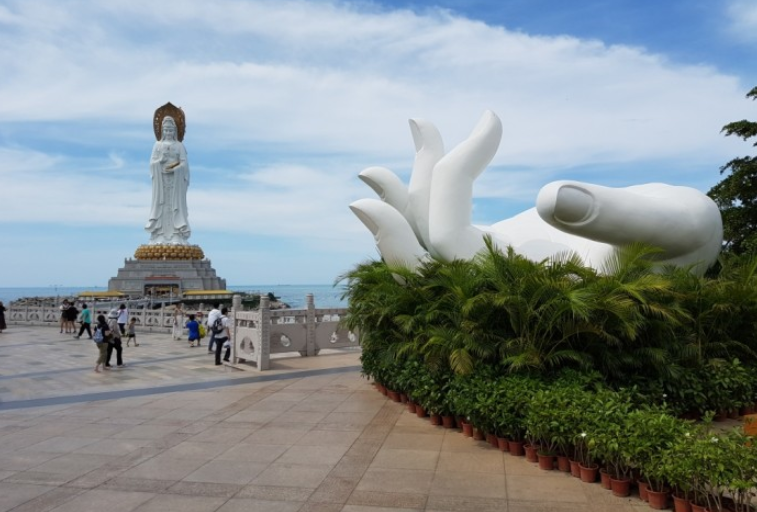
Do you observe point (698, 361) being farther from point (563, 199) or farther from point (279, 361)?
point (279, 361)

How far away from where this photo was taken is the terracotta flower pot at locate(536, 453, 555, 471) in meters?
5.21

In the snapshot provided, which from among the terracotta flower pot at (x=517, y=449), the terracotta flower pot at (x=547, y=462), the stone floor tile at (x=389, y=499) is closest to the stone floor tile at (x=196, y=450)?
the stone floor tile at (x=389, y=499)

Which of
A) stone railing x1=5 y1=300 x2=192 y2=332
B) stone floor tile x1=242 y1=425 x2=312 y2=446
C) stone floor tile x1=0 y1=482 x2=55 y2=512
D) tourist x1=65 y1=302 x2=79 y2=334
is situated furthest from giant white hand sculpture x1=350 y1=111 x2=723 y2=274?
tourist x1=65 y1=302 x2=79 y2=334

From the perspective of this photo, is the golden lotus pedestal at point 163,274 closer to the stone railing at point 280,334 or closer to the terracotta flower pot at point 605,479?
the stone railing at point 280,334

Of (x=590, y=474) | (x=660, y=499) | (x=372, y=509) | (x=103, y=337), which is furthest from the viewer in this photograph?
(x=103, y=337)

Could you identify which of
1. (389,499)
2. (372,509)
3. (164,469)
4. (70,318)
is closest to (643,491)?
(389,499)

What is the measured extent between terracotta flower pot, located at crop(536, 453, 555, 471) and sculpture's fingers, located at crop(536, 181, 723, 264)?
2389 millimetres

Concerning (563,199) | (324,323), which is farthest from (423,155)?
(324,323)

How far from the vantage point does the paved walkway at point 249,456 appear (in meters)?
4.59

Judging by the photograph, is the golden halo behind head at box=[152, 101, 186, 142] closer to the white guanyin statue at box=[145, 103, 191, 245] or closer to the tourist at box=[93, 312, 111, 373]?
the white guanyin statue at box=[145, 103, 191, 245]

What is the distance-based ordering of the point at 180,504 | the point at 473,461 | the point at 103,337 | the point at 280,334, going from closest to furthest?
the point at 180,504 → the point at 473,461 → the point at 103,337 → the point at 280,334

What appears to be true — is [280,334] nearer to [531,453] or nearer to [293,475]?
[293,475]

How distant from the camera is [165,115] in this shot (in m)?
39.5

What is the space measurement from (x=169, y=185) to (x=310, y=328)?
2971cm
